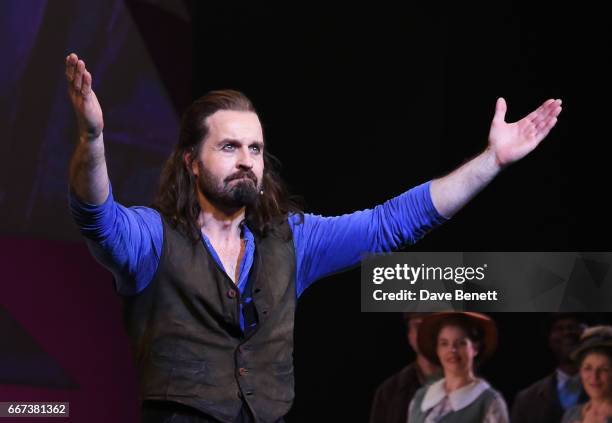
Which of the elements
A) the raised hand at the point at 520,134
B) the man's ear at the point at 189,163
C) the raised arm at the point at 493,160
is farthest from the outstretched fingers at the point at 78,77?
the raised hand at the point at 520,134

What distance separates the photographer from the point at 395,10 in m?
3.91

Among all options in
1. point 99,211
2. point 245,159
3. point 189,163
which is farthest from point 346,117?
point 99,211

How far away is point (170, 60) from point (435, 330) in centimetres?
155

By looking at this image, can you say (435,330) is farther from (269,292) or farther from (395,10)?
(269,292)

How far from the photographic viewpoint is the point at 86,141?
183cm

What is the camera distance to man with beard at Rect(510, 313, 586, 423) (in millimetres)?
3428

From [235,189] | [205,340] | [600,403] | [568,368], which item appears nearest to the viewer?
[205,340]

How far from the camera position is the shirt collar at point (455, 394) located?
3.49m

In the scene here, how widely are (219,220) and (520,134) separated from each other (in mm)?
737

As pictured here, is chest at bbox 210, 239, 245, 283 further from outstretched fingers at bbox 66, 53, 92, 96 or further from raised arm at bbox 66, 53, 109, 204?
outstretched fingers at bbox 66, 53, 92, 96

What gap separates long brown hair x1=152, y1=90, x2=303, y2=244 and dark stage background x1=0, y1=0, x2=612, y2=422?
1.36 metres

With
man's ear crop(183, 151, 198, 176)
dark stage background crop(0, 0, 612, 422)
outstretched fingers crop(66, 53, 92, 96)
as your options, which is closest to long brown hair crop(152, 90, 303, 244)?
man's ear crop(183, 151, 198, 176)

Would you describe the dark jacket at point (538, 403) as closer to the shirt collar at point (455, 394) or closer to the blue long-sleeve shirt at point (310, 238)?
the shirt collar at point (455, 394)
